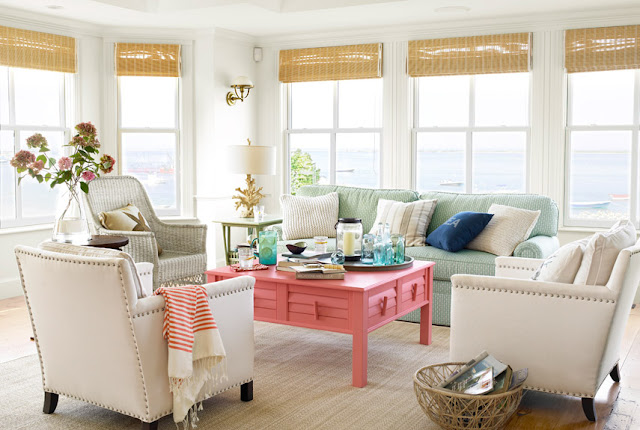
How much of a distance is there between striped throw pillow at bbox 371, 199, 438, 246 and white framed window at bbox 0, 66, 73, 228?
298 centimetres

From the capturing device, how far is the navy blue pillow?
5117 mm

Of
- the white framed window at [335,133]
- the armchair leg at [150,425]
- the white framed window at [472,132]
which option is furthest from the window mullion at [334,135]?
the armchair leg at [150,425]

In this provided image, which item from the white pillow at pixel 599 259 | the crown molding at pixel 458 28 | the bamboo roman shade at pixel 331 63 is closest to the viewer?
the white pillow at pixel 599 259

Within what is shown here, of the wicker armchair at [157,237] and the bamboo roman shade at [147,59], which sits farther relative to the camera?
the bamboo roman shade at [147,59]

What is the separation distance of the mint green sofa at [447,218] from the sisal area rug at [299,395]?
20.3 inches

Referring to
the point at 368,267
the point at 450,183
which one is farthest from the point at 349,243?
the point at 450,183

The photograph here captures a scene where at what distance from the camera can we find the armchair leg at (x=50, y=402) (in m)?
3.28

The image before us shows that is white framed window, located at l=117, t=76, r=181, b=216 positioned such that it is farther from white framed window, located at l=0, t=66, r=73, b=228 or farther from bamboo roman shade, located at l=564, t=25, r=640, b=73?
bamboo roman shade, located at l=564, t=25, r=640, b=73

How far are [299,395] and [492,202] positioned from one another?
102 inches

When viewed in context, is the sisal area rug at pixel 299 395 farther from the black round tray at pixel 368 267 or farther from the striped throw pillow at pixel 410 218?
the striped throw pillow at pixel 410 218

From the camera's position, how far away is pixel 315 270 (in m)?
3.93

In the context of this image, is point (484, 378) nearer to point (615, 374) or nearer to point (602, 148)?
point (615, 374)

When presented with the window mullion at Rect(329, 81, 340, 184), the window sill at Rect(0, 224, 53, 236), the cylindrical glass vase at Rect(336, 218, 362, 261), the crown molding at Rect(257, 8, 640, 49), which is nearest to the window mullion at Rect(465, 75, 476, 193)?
the crown molding at Rect(257, 8, 640, 49)

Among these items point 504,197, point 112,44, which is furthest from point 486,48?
point 112,44
